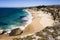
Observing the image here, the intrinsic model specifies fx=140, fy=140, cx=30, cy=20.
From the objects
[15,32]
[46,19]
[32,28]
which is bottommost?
[15,32]

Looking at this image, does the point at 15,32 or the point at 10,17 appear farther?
the point at 10,17

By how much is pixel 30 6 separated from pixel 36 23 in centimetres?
43

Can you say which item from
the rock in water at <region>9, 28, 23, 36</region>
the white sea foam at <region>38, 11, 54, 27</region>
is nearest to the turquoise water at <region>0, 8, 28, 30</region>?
the rock in water at <region>9, 28, 23, 36</region>

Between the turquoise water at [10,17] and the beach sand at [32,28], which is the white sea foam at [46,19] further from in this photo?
the turquoise water at [10,17]

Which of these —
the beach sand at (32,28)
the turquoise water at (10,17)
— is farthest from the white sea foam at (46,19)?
the turquoise water at (10,17)

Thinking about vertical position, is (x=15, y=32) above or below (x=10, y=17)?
below

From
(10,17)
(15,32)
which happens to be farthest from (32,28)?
(10,17)

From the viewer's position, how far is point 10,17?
3217 mm

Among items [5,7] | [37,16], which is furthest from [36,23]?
[5,7]

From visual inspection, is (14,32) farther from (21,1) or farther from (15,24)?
(21,1)

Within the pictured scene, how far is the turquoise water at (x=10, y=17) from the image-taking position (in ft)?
10.00

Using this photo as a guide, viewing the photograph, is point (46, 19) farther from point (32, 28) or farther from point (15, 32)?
point (15, 32)

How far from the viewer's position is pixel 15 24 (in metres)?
3.07

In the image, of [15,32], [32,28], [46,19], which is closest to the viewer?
[15,32]
